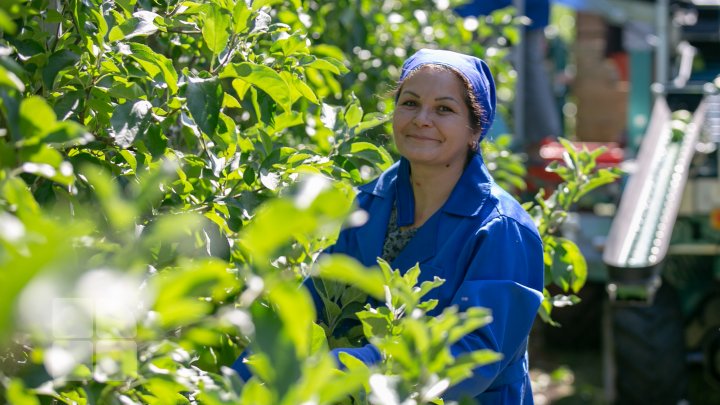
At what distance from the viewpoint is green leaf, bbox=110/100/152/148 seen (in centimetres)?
184

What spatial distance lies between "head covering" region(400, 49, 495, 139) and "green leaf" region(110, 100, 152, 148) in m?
0.73

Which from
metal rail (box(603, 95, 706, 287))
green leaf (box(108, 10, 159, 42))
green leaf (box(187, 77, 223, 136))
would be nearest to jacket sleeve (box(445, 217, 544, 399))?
green leaf (box(187, 77, 223, 136))

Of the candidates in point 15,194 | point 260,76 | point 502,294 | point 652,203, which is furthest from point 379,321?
point 652,203

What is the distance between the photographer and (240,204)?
6.72 ft

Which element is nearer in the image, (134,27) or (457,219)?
(134,27)

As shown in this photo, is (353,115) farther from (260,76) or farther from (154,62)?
(154,62)

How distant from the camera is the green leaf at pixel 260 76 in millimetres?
1908

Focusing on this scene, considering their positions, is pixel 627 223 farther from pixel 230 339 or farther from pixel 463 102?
pixel 230 339

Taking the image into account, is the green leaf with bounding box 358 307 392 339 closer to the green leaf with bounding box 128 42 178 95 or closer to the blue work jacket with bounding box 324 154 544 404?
the blue work jacket with bounding box 324 154 544 404

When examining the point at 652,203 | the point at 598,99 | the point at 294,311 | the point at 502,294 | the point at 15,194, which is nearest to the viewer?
the point at 294,311

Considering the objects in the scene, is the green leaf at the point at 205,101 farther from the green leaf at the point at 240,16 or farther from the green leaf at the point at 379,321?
the green leaf at the point at 379,321

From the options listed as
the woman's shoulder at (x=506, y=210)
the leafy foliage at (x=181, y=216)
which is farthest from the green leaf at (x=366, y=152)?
the woman's shoulder at (x=506, y=210)

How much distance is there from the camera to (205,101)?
1900 millimetres

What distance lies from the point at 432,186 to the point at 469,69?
269 mm
